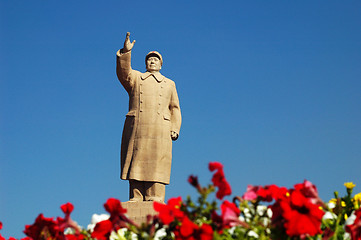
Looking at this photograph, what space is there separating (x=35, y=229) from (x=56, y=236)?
102mm

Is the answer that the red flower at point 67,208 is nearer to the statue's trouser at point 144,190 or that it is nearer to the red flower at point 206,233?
the red flower at point 206,233

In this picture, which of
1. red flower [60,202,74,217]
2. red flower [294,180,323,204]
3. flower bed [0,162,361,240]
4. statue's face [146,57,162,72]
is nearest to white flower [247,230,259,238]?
flower bed [0,162,361,240]

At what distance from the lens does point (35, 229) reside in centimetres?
224

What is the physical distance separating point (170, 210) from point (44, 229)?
0.68m

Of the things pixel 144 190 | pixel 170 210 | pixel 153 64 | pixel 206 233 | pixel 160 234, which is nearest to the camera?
pixel 206 233

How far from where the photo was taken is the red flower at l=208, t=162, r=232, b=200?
1.77 m

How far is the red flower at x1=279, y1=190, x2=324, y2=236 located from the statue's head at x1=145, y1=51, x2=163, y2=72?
26.9ft

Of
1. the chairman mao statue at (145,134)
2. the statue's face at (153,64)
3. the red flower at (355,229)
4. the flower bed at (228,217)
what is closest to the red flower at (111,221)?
the flower bed at (228,217)

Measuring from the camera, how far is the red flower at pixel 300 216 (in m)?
1.74

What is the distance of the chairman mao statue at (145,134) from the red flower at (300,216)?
24.8 ft

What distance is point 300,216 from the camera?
1.78 m

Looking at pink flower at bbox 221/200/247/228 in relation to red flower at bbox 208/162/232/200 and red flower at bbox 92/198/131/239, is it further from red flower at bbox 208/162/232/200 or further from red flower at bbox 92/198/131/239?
red flower at bbox 92/198/131/239

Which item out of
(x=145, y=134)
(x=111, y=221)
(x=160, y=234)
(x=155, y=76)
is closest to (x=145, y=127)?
(x=145, y=134)

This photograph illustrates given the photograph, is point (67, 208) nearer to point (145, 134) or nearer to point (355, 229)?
point (355, 229)
